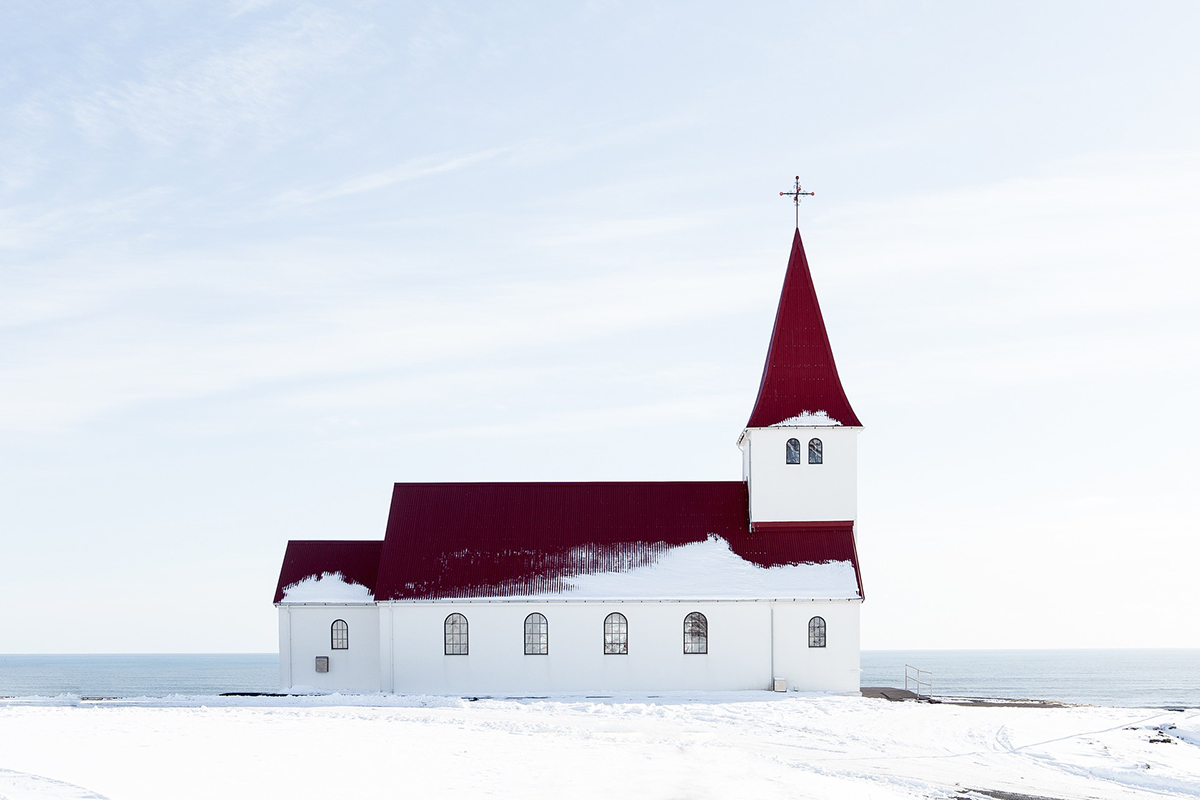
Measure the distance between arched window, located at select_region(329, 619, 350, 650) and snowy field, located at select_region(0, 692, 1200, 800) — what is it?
5.01 metres

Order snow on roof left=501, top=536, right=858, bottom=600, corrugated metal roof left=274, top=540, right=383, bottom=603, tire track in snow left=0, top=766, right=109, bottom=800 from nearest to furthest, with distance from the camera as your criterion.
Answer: tire track in snow left=0, top=766, right=109, bottom=800
snow on roof left=501, top=536, right=858, bottom=600
corrugated metal roof left=274, top=540, right=383, bottom=603

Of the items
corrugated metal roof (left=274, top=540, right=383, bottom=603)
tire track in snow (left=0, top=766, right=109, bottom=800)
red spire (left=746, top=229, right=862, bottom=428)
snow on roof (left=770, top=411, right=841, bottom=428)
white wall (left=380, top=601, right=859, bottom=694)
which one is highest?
red spire (left=746, top=229, right=862, bottom=428)

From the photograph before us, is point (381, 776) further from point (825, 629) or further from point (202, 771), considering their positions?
point (825, 629)

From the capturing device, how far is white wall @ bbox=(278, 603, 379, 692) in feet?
131

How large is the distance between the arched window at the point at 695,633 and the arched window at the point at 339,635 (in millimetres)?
11670

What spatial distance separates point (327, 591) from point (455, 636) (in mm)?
5258

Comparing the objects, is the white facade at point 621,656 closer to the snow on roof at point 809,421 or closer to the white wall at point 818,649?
the white wall at point 818,649

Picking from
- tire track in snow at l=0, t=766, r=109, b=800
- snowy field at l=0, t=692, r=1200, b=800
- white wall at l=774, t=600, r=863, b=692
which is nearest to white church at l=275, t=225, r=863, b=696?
white wall at l=774, t=600, r=863, b=692

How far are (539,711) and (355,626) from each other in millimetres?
10946

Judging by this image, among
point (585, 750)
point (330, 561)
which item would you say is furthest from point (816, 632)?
point (330, 561)

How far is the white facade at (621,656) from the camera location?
3784cm

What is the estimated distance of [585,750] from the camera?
23359 millimetres

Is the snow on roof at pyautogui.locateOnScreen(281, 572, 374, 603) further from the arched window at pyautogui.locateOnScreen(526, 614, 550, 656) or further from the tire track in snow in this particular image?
the tire track in snow

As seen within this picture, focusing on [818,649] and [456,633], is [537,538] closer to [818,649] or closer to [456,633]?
[456,633]
